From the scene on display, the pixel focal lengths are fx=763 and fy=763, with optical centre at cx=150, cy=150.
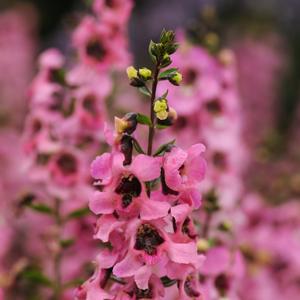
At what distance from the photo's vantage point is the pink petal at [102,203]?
681 mm

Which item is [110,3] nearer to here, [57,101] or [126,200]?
[57,101]

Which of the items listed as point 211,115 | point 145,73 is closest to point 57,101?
point 211,115

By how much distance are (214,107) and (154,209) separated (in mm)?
649

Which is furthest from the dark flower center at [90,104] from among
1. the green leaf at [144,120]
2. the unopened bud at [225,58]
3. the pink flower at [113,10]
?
the green leaf at [144,120]

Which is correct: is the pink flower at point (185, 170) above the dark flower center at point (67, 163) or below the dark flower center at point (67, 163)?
above

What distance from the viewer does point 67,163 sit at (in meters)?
1.15

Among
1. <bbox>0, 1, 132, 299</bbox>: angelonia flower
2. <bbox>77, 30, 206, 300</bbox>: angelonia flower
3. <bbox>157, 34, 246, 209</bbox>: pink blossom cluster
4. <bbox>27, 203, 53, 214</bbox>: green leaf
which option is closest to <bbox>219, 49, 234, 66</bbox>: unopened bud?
<bbox>157, 34, 246, 209</bbox>: pink blossom cluster

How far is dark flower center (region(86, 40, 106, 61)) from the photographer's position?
3.94 ft

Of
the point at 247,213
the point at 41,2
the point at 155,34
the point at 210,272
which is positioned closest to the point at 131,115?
the point at 210,272

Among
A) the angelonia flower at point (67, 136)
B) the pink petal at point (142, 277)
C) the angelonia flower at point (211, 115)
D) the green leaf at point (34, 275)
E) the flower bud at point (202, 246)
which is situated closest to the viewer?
the pink petal at point (142, 277)

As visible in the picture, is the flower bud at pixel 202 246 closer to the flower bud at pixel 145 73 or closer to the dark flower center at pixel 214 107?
the flower bud at pixel 145 73

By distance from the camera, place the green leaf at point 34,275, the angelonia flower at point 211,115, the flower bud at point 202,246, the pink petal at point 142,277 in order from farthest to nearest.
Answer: the angelonia flower at point 211,115, the green leaf at point 34,275, the flower bud at point 202,246, the pink petal at point 142,277

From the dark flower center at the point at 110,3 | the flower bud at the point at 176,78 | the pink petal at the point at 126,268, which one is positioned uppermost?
the flower bud at the point at 176,78

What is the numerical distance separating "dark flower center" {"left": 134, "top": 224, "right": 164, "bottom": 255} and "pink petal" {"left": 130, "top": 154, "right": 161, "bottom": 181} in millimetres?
52
